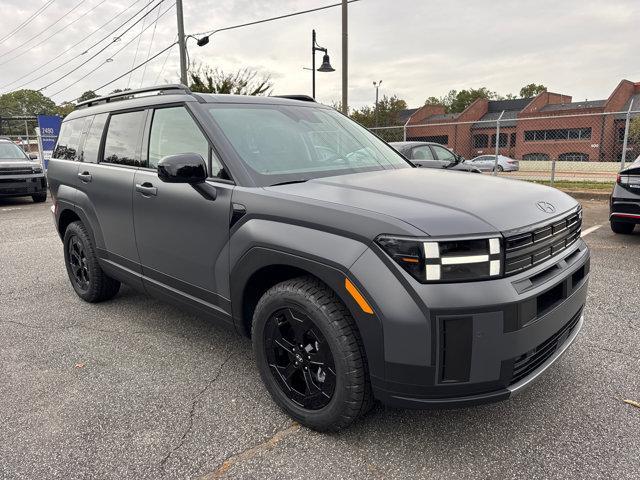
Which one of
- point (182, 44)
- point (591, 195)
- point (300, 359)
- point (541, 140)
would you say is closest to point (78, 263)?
point (300, 359)

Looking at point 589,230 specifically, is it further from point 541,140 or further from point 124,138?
point 541,140

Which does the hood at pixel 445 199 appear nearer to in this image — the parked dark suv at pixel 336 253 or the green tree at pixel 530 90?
the parked dark suv at pixel 336 253

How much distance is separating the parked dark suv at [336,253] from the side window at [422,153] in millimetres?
7357

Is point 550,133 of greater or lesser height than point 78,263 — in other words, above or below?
above

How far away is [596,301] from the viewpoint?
4344 millimetres

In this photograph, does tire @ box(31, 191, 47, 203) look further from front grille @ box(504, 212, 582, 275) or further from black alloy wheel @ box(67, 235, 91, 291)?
front grille @ box(504, 212, 582, 275)

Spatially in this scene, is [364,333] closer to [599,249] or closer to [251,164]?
[251,164]

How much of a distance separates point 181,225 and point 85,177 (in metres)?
1.62

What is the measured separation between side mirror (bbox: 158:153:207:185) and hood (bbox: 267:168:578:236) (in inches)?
16.9

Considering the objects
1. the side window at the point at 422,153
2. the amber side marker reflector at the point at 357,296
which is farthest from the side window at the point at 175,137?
the side window at the point at 422,153

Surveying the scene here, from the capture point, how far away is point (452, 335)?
1980 mm

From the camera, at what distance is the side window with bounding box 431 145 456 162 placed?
1167 centimetres

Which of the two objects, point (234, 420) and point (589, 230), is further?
point (589, 230)

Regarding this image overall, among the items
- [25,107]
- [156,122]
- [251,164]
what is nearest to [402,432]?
[251,164]
